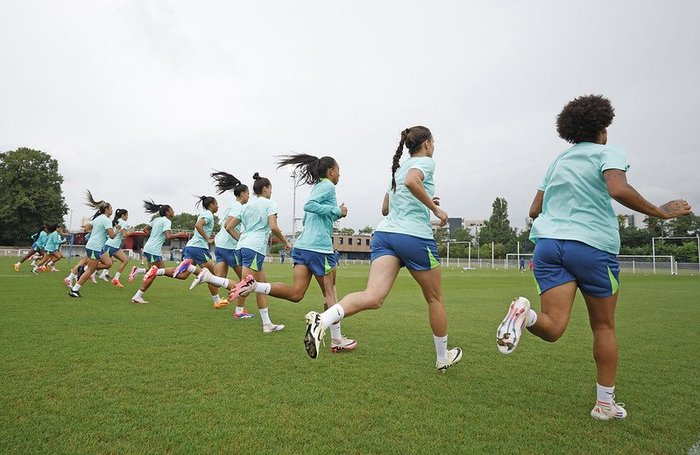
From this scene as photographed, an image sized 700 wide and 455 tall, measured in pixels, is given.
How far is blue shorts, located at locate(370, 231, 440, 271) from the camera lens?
387cm

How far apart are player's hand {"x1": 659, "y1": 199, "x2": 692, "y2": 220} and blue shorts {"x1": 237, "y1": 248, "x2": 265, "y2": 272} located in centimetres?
504

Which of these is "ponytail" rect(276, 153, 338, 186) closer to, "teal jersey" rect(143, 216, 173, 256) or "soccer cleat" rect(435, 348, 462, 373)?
"soccer cleat" rect(435, 348, 462, 373)

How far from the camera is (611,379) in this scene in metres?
3.09

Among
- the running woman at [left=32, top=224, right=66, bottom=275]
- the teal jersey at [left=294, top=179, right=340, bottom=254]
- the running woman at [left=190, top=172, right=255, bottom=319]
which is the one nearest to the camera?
the teal jersey at [left=294, top=179, right=340, bottom=254]

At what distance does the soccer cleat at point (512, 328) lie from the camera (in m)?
2.78

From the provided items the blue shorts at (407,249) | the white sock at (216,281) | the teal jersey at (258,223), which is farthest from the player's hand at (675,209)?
the teal jersey at (258,223)

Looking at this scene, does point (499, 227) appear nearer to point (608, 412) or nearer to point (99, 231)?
point (99, 231)

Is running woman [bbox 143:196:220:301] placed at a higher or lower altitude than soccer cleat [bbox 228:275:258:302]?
higher

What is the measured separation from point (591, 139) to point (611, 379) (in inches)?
68.2

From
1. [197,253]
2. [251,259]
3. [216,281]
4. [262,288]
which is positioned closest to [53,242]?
[197,253]

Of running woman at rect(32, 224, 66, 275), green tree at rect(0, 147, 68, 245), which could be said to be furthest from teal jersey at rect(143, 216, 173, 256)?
green tree at rect(0, 147, 68, 245)

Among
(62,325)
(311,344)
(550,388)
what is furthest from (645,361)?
(62,325)

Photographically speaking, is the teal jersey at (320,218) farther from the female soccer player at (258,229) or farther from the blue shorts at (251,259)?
the blue shorts at (251,259)

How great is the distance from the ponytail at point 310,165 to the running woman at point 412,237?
4.90ft
